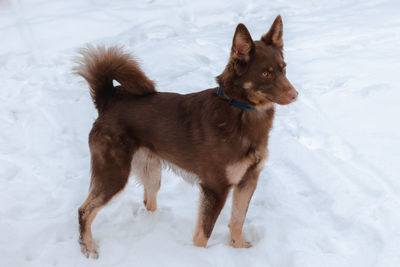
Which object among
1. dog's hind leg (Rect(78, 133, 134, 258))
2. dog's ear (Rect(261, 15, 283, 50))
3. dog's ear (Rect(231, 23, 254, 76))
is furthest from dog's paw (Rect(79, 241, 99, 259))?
dog's ear (Rect(261, 15, 283, 50))

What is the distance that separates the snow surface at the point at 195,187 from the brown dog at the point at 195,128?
0.30 m

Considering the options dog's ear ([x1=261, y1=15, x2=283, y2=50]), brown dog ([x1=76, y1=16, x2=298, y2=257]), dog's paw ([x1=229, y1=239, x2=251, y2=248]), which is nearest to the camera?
brown dog ([x1=76, y1=16, x2=298, y2=257])

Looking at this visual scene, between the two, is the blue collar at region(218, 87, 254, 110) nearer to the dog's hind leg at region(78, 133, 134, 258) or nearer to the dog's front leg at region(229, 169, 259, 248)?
the dog's front leg at region(229, 169, 259, 248)

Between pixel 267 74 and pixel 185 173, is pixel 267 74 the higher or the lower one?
the higher one

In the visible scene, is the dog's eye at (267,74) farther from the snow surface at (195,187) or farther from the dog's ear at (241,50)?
the snow surface at (195,187)

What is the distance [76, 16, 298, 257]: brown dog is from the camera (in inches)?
97.5

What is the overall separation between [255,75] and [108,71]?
1.11m

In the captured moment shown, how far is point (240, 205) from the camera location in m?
2.84

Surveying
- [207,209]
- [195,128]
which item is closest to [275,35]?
[195,128]

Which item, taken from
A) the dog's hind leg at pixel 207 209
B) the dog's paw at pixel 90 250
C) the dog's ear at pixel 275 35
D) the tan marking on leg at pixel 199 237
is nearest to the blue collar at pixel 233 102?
the dog's ear at pixel 275 35

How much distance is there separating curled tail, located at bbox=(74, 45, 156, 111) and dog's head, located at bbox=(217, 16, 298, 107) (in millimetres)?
714

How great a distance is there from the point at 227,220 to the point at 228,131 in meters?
1.05

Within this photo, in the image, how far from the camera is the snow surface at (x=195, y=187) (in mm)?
2842

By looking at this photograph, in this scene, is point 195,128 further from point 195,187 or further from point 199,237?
point 195,187
